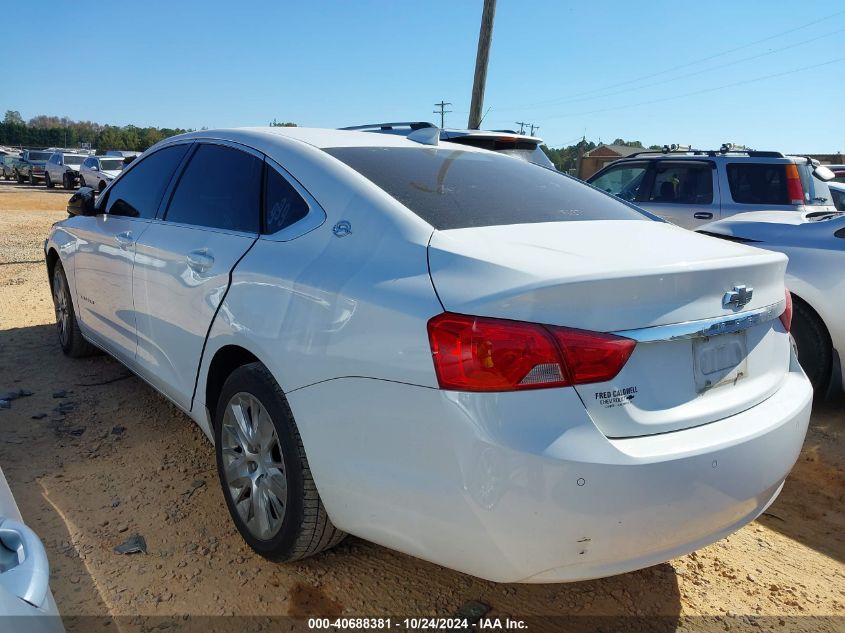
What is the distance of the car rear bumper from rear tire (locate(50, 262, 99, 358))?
348 cm

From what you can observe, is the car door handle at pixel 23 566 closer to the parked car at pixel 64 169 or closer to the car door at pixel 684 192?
the car door at pixel 684 192

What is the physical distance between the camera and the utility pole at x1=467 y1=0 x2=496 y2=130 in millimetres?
11148

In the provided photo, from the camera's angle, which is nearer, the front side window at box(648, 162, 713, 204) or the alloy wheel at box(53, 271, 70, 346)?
the alloy wheel at box(53, 271, 70, 346)

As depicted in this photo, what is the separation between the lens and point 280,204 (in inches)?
107

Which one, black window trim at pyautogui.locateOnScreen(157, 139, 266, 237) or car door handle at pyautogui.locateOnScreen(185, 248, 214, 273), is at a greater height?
black window trim at pyautogui.locateOnScreen(157, 139, 266, 237)

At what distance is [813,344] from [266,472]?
3605 mm

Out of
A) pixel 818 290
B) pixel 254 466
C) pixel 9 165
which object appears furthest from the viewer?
pixel 9 165

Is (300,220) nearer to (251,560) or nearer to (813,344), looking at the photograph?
(251,560)

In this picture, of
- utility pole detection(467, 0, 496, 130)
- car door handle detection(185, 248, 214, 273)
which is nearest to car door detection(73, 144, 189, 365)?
car door handle detection(185, 248, 214, 273)

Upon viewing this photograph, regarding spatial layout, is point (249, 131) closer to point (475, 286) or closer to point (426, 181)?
point (426, 181)

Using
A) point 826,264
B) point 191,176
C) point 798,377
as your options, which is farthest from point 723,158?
point 191,176

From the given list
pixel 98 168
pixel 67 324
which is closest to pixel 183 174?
pixel 67 324

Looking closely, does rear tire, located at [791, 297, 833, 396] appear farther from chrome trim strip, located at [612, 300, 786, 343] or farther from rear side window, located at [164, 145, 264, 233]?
rear side window, located at [164, 145, 264, 233]

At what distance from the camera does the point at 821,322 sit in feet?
14.2
